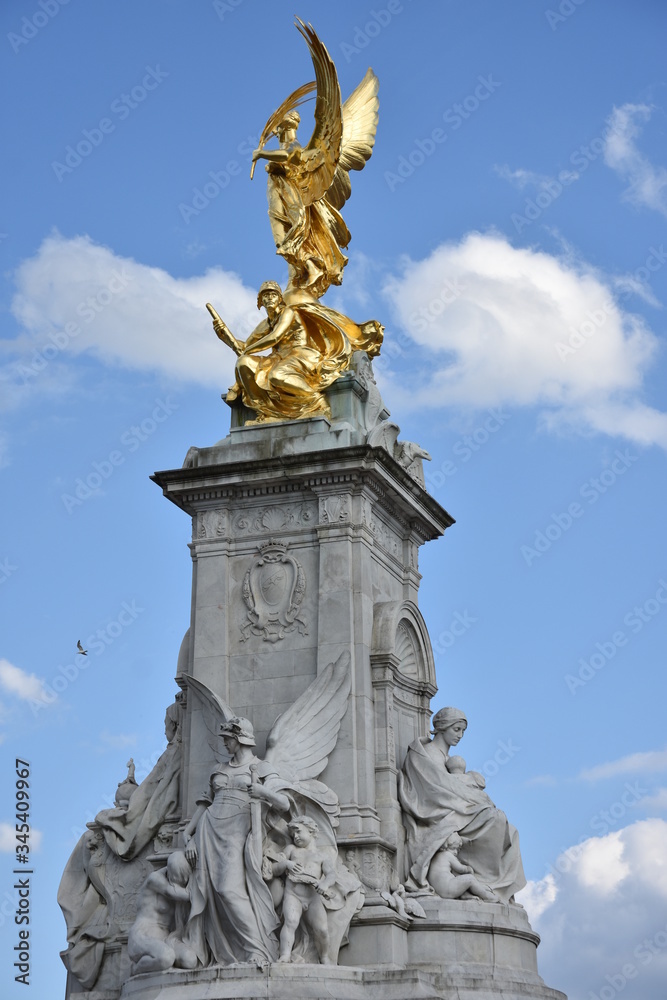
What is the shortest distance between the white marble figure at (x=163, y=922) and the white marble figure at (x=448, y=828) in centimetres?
292

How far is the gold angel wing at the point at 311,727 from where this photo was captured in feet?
63.2

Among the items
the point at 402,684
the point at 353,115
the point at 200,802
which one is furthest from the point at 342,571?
the point at 353,115

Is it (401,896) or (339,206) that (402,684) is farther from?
(339,206)

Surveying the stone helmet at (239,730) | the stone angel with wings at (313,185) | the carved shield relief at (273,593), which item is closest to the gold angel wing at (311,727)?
the stone helmet at (239,730)

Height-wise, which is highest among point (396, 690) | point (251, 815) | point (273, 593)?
point (273, 593)

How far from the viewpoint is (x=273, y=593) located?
2070 cm

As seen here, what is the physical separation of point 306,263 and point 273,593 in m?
5.01

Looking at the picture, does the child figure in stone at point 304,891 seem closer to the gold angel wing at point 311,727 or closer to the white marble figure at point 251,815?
the white marble figure at point 251,815

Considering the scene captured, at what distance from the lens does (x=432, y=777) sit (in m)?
20.3

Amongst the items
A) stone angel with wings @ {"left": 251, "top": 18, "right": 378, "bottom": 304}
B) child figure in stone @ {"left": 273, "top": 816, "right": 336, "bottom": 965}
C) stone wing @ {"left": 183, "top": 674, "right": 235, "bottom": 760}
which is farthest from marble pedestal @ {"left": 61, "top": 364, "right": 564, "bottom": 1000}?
stone angel with wings @ {"left": 251, "top": 18, "right": 378, "bottom": 304}

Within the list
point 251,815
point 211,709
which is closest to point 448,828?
point 251,815

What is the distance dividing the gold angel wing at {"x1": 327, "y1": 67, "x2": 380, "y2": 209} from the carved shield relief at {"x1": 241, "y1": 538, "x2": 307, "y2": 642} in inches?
227

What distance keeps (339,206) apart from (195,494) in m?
5.12

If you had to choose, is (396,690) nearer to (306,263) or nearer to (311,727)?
(311,727)
